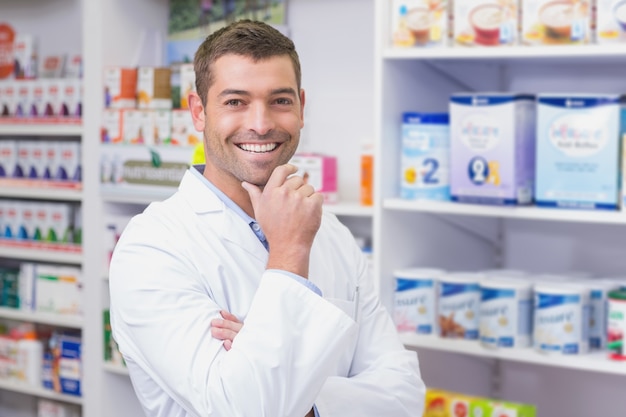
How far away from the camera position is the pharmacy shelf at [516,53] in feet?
8.33

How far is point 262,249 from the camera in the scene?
194cm

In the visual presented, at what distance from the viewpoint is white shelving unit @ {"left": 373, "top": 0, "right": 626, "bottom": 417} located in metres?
2.83

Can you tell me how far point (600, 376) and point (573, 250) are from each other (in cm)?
46

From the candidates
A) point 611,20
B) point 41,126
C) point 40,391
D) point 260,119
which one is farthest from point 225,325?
point 40,391

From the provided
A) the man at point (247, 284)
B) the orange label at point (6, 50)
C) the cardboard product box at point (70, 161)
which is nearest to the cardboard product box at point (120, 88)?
the cardboard product box at point (70, 161)

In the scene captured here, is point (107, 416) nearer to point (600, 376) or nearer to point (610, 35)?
point (600, 376)

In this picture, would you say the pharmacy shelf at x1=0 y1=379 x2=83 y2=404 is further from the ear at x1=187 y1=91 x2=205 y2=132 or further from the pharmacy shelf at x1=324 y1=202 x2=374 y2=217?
the ear at x1=187 y1=91 x2=205 y2=132

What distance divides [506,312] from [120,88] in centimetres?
176

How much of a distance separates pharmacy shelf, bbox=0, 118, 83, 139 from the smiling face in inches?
76.5

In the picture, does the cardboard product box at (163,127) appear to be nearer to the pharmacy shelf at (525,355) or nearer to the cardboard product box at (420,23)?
the cardboard product box at (420,23)

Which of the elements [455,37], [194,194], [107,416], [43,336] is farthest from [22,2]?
[194,194]

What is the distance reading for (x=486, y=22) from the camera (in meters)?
2.70

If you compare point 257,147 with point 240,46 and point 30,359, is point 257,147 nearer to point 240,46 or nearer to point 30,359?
point 240,46

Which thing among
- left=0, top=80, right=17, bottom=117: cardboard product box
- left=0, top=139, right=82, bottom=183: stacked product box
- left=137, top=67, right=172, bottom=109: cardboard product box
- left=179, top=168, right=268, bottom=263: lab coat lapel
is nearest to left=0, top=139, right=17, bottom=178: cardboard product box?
left=0, top=139, right=82, bottom=183: stacked product box
